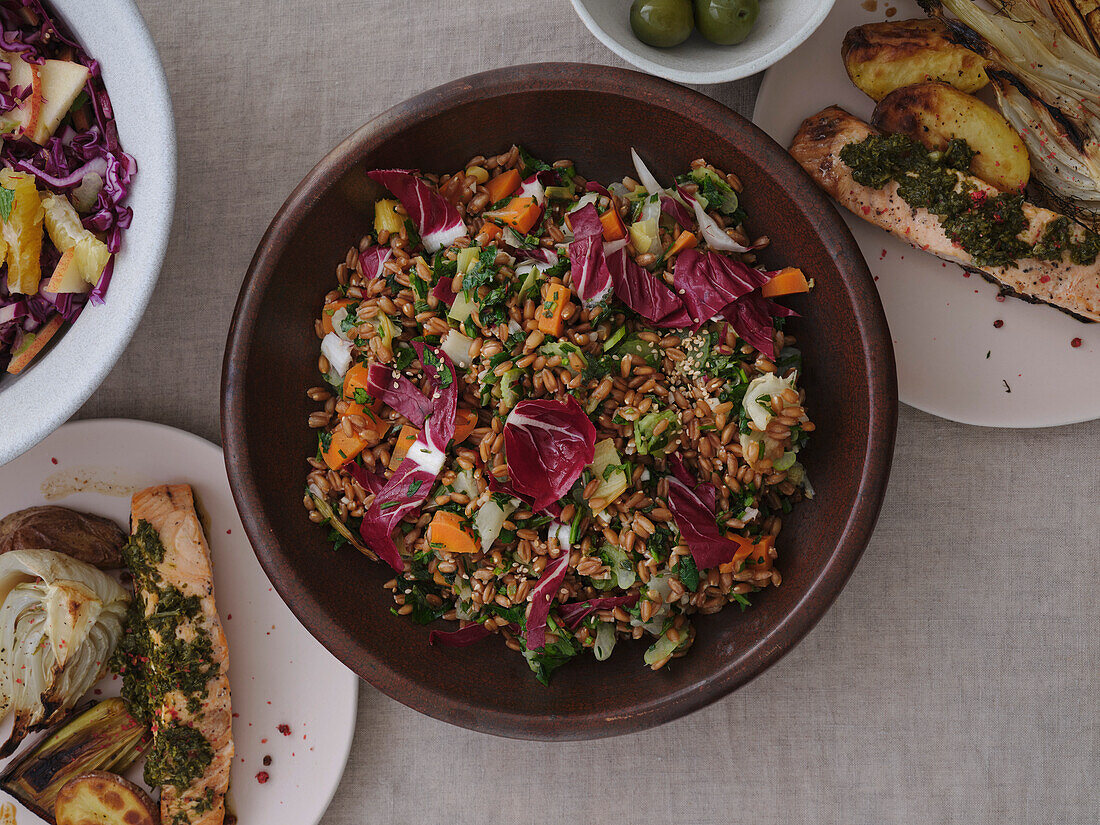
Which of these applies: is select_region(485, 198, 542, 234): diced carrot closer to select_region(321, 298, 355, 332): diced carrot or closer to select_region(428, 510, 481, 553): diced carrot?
select_region(321, 298, 355, 332): diced carrot

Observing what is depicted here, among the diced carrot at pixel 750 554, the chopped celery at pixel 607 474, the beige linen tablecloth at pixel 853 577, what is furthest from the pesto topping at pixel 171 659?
the diced carrot at pixel 750 554

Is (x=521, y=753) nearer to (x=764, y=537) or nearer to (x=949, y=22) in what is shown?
(x=764, y=537)

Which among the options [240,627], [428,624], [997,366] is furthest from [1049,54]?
[240,627]

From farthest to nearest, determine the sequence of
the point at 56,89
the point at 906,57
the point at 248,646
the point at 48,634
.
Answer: the point at 248,646
the point at 48,634
the point at 906,57
the point at 56,89

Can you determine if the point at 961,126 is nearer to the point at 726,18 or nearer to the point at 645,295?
the point at 726,18

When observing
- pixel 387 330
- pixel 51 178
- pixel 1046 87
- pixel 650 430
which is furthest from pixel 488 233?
pixel 1046 87
